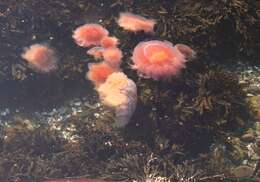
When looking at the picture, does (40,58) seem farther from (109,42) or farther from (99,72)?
(109,42)

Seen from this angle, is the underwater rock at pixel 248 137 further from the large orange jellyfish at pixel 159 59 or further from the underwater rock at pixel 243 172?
→ the large orange jellyfish at pixel 159 59

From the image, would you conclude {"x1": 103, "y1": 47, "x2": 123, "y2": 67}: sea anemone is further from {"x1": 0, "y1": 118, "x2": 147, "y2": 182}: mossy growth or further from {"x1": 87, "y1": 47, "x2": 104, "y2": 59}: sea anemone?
{"x1": 0, "y1": 118, "x2": 147, "y2": 182}: mossy growth

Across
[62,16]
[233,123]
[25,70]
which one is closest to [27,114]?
[25,70]

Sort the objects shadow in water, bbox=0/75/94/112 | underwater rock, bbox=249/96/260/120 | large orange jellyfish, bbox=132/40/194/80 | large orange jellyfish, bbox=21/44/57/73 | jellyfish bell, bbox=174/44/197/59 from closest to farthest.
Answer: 1. large orange jellyfish, bbox=132/40/194/80
2. underwater rock, bbox=249/96/260/120
3. jellyfish bell, bbox=174/44/197/59
4. large orange jellyfish, bbox=21/44/57/73
5. shadow in water, bbox=0/75/94/112

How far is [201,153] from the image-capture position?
696cm

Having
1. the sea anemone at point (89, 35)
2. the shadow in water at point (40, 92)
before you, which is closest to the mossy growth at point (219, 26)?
the sea anemone at point (89, 35)

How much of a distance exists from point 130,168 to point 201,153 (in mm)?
1087

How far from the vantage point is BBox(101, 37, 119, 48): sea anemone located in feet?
23.9

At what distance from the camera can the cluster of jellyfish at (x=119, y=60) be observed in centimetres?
673

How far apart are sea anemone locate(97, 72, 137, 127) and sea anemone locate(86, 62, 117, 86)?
0.72 ft

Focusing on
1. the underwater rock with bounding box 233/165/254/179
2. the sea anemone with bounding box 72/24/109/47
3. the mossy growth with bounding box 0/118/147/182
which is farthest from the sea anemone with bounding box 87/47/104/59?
the underwater rock with bounding box 233/165/254/179

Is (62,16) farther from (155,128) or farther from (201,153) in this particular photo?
(201,153)

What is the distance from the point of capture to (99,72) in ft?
23.8

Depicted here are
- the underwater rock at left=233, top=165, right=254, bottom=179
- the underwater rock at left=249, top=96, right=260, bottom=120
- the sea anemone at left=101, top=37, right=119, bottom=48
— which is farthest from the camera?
the sea anemone at left=101, top=37, right=119, bottom=48
